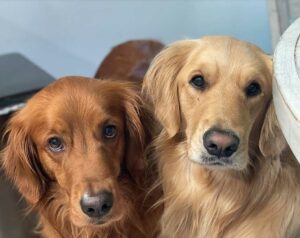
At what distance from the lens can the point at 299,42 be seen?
1190 millimetres

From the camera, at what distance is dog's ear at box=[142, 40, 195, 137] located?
148cm

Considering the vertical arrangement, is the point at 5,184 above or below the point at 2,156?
below

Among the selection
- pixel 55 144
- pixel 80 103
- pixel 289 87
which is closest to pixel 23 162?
pixel 55 144

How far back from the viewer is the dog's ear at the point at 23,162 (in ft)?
5.04

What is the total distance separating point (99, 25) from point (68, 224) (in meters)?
1.17

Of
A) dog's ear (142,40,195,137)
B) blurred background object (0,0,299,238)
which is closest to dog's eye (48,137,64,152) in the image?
dog's ear (142,40,195,137)

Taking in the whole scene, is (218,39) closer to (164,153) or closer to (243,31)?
(164,153)

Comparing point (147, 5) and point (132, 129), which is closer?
point (132, 129)

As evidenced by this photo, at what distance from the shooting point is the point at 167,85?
1508 mm

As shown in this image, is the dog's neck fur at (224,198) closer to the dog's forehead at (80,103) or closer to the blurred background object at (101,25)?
the dog's forehead at (80,103)

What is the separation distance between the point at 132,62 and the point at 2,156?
646 millimetres

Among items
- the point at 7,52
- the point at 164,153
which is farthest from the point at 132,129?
the point at 7,52

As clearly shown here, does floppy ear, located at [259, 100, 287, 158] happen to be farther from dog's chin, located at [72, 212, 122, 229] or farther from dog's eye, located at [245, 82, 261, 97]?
dog's chin, located at [72, 212, 122, 229]

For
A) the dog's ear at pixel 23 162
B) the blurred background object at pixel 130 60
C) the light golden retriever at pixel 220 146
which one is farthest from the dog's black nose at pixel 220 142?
the blurred background object at pixel 130 60
